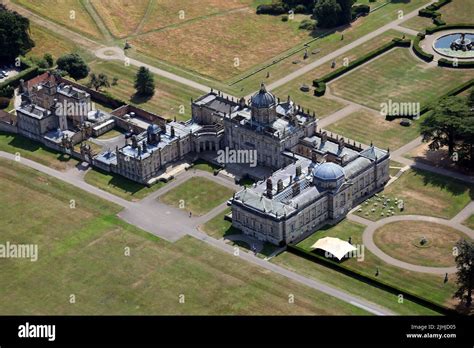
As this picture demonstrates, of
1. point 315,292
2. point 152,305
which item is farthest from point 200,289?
point 315,292

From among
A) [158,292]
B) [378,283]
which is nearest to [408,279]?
[378,283]

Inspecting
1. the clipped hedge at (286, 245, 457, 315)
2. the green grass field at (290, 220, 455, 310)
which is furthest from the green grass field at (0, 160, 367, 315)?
the green grass field at (290, 220, 455, 310)

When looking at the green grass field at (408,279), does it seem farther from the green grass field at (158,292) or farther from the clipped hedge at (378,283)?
the green grass field at (158,292)

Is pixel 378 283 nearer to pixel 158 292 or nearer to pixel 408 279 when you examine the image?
pixel 408 279

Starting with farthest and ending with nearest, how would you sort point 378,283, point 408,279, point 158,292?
1. point 408,279
2. point 158,292
3. point 378,283

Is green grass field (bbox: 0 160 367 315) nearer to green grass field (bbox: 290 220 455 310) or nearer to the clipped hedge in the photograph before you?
the clipped hedge

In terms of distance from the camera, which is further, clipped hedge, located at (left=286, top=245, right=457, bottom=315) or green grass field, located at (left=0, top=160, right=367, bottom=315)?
green grass field, located at (left=0, top=160, right=367, bottom=315)

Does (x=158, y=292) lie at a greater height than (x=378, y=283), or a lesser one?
lesser

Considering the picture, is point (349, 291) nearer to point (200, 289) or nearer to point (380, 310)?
point (380, 310)

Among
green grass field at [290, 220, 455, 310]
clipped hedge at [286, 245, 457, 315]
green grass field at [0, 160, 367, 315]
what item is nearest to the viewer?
clipped hedge at [286, 245, 457, 315]

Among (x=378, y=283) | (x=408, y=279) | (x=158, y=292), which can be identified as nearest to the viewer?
(x=378, y=283)

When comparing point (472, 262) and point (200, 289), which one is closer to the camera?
point (472, 262)
